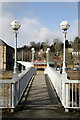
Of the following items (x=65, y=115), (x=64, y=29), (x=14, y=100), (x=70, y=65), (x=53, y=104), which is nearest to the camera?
(x=65, y=115)

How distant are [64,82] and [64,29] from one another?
7.43ft

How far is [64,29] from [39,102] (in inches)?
118

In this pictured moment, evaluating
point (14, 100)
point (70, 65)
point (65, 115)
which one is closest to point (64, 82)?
point (65, 115)

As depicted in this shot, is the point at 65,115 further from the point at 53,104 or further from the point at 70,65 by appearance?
the point at 70,65

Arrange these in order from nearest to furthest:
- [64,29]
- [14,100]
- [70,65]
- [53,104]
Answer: [14,100], [53,104], [64,29], [70,65]

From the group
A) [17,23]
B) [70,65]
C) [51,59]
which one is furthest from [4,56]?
[17,23]

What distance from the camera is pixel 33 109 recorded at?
480cm

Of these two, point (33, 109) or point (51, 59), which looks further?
point (51, 59)

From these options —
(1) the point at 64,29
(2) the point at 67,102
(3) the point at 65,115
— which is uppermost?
(1) the point at 64,29

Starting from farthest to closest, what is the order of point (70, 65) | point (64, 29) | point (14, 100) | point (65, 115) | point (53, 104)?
point (70, 65) → point (64, 29) → point (53, 104) → point (14, 100) → point (65, 115)

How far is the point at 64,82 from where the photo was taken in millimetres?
4703

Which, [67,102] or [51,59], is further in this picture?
[51,59]

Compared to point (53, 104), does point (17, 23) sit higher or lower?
higher

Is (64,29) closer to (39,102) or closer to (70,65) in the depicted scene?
(39,102)
